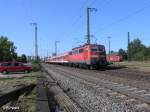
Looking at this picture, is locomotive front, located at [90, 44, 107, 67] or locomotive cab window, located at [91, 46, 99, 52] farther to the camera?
locomotive cab window, located at [91, 46, 99, 52]

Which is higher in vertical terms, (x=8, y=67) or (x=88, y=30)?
(x=88, y=30)

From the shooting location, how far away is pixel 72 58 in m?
64.2

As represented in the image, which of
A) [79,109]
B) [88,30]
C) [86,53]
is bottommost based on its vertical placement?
[79,109]

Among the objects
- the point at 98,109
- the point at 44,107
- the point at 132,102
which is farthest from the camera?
the point at 132,102

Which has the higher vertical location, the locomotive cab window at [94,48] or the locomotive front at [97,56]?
the locomotive cab window at [94,48]

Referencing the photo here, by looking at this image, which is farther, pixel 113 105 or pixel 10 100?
pixel 10 100

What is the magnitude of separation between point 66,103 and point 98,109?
2.31 metres

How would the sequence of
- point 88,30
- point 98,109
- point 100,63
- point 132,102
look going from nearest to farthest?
point 98,109
point 132,102
point 100,63
point 88,30

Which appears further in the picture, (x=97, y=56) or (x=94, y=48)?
(x=94, y=48)

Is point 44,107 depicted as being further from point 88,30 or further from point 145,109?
point 88,30

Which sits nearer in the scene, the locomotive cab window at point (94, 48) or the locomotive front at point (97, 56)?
the locomotive front at point (97, 56)

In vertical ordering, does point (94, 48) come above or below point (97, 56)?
above

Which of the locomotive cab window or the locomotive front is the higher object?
the locomotive cab window

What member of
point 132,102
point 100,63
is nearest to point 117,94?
point 132,102
